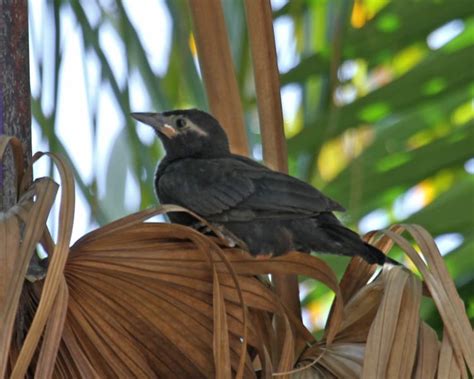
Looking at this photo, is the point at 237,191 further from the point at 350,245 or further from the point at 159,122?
the point at 159,122

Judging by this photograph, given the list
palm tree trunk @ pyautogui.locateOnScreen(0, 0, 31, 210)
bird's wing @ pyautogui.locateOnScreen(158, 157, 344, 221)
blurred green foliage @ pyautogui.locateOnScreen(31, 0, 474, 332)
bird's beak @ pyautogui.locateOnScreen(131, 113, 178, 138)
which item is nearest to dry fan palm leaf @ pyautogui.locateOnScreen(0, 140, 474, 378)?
palm tree trunk @ pyautogui.locateOnScreen(0, 0, 31, 210)

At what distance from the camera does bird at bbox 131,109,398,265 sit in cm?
182

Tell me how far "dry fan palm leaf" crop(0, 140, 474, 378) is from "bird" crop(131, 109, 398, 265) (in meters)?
0.13

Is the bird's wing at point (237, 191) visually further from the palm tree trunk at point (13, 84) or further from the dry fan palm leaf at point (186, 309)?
the palm tree trunk at point (13, 84)

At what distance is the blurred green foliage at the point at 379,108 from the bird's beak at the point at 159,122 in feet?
0.51

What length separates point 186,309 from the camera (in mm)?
1477

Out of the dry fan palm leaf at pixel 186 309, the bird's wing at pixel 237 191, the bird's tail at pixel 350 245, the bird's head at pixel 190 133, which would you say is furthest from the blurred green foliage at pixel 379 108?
the dry fan palm leaf at pixel 186 309

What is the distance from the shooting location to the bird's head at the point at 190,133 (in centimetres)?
228

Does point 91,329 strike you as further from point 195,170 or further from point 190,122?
point 190,122

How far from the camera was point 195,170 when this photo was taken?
6.86ft

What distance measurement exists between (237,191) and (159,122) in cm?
41

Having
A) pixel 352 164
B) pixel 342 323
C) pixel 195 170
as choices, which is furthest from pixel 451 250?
pixel 342 323

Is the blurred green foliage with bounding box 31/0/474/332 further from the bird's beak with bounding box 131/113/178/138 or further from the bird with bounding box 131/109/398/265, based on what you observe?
the bird with bounding box 131/109/398/265

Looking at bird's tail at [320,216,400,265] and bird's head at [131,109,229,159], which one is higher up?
bird's head at [131,109,229,159]
